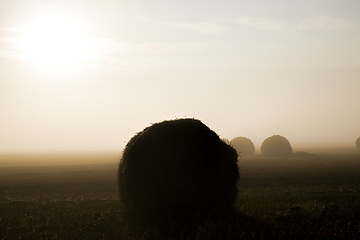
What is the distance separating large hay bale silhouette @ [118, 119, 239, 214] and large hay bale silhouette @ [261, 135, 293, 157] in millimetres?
43108

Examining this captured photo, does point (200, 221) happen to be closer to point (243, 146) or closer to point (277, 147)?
point (277, 147)

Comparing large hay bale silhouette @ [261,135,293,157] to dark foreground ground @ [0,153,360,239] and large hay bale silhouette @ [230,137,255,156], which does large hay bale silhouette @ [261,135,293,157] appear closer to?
large hay bale silhouette @ [230,137,255,156]

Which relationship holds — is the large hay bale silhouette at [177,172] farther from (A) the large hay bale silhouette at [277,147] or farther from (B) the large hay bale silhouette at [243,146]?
(B) the large hay bale silhouette at [243,146]

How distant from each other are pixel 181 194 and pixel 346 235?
5.41 meters

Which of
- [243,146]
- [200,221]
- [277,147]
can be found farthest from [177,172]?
[243,146]

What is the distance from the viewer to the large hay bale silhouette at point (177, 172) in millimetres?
10250

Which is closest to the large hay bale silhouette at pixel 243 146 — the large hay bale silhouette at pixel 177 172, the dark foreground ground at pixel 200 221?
the dark foreground ground at pixel 200 221

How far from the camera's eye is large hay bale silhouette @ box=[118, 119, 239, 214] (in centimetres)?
1025

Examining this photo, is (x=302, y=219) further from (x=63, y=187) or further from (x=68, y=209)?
(x=63, y=187)

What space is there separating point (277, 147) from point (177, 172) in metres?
45.0

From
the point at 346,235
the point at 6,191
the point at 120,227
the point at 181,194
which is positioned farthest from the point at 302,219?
the point at 6,191

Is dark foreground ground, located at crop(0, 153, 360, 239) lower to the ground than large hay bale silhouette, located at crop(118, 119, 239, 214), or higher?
lower

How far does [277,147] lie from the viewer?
168ft

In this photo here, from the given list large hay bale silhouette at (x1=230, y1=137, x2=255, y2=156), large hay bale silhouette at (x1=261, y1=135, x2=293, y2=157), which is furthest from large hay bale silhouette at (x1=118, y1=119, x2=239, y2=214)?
large hay bale silhouette at (x1=230, y1=137, x2=255, y2=156)
